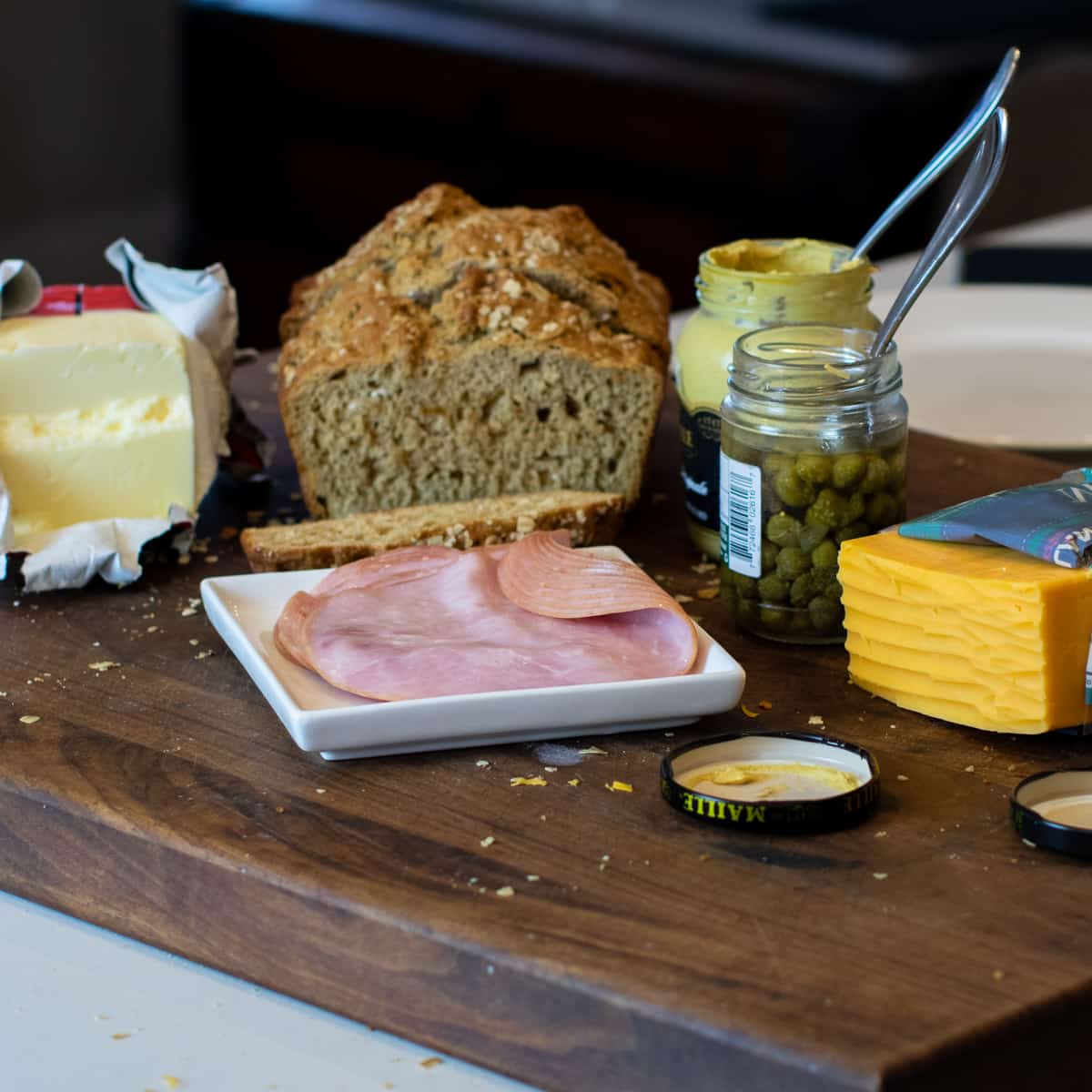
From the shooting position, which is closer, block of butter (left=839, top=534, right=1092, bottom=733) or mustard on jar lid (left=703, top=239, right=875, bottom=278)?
block of butter (left=839, top=534, right=1092, bottom=733)

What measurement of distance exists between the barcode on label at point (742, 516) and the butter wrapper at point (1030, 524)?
16 centimetres

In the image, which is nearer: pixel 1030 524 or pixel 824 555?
pixel 1030 524

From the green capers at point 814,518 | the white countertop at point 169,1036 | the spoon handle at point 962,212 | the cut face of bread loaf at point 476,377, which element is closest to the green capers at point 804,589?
the green capers at point 814,518

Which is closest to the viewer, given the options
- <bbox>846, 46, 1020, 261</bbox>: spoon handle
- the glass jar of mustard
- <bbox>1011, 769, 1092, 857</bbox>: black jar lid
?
<bbox>1011, 769, 1092, 857</bbox>: black jar lid

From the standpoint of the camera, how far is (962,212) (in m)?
1.76

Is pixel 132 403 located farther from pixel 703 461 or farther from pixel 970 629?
pixel 970 629

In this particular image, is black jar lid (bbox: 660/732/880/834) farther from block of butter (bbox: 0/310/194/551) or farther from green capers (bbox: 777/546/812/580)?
block of butter (bbox: 0/310/194/551)

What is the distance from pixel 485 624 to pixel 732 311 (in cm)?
56

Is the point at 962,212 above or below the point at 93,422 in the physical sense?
above

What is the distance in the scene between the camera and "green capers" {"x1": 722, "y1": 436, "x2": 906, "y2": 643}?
1742mm

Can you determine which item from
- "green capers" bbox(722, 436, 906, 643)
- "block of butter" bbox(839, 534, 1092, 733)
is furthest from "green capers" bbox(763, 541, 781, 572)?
"block of butter" bbox(839, 534, 1092, 733)

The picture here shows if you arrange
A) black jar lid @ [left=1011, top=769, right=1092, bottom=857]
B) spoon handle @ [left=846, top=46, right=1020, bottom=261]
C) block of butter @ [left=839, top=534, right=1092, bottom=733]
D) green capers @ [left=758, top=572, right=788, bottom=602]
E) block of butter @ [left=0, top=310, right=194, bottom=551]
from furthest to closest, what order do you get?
block of butter @ [left=0, top=310, right=194, bottom=551] < green capers @ [left=758, top=572, right=788, bottom=602] < spoon handle @ [left=846, top=46, right=1020, bottom=261] < block of butter @ [left=839, top=534, right=1092, bottom=733] < black jar lid @ [left=1011, top=769, right=1092, bottom=857]

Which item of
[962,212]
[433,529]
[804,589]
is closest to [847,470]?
[804,589]

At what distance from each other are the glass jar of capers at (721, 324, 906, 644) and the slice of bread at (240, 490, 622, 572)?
13.6 inches
